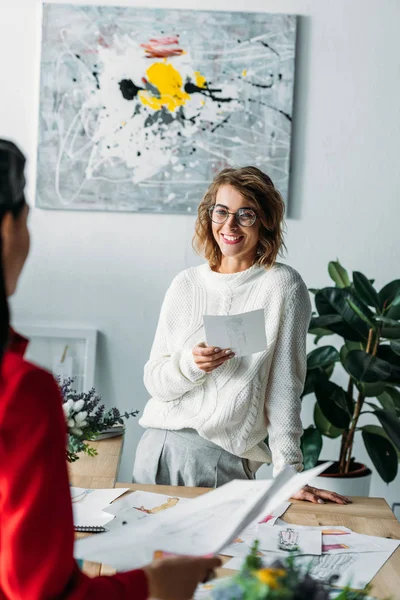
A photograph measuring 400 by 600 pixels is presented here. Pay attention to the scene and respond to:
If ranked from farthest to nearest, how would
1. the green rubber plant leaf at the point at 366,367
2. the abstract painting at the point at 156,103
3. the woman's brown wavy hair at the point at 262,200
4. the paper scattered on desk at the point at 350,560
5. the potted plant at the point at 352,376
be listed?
the abstract painting at the point at 156,103 → the potted plant at the point at 352,376 → the green rubber plant leaf at the point at 366,367 → the woman's brown wavy hair at the point at 262,200 → the paper scattered on desk at the point at 350,560

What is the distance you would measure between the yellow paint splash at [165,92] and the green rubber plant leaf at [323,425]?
1472 mm

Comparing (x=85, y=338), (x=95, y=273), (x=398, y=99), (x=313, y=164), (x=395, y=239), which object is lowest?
(x=85, y=338)

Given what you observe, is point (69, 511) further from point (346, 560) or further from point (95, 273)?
point (95, 273)

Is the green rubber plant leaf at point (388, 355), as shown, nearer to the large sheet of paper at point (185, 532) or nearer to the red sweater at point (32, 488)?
the large sheet of paper at point (185, 532)

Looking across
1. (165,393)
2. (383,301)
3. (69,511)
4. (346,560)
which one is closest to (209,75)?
(383,301)

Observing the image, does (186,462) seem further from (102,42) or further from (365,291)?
(102,42)

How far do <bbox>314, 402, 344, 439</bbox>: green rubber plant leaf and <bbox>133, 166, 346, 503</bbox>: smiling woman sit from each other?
40.2 inches

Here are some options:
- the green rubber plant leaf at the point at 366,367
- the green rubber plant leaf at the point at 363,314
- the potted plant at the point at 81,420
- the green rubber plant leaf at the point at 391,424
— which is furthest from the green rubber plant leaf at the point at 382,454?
the potted plant at the point at 81,420

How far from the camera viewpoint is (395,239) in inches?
138

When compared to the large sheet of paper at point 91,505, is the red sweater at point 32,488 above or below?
above

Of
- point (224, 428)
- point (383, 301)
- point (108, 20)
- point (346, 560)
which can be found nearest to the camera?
point (346, 560)

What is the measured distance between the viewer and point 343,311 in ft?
10.2

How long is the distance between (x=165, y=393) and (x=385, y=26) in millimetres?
2163

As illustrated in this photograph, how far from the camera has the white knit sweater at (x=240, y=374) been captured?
2104 mm
